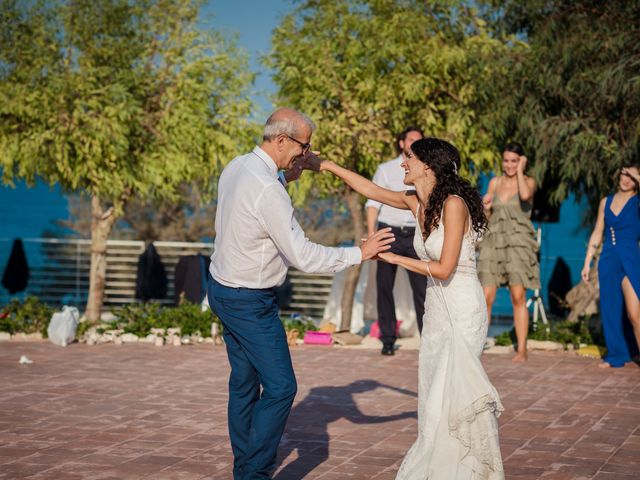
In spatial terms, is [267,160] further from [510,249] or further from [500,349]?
[500,349]

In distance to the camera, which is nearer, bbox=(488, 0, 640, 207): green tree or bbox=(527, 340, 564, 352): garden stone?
bbox=(527, 340, 564, 352): garden stone

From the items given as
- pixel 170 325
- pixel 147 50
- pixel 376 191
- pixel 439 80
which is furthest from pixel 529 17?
pixel 376 191

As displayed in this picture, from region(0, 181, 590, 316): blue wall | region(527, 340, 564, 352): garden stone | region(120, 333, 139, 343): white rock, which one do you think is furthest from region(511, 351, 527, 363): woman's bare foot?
region(0, 181, 590, 316): blue wall

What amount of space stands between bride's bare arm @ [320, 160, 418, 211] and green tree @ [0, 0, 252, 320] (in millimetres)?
7594

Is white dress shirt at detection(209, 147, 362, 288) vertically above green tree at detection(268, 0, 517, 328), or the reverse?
green tree at detection(268, 0, 517, 328)

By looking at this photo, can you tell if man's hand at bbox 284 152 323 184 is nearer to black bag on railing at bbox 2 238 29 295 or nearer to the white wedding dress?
the white wedding dress

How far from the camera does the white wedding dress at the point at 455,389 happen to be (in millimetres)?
5137

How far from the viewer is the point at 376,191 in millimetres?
6176

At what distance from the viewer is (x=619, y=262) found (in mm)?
10164

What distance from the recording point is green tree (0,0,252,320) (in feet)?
43.6

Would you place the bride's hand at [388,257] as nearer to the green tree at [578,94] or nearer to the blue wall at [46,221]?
Result: the green tree at [578,94]

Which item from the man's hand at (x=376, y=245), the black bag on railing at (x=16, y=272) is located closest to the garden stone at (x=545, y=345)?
the man's hand at (x=376, y=245)

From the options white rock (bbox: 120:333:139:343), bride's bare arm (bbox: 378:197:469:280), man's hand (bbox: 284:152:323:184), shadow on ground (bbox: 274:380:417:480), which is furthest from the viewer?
white rock (bbox: 120:333:139:343)

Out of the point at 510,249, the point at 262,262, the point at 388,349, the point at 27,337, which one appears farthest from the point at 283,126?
the point at 27,337
